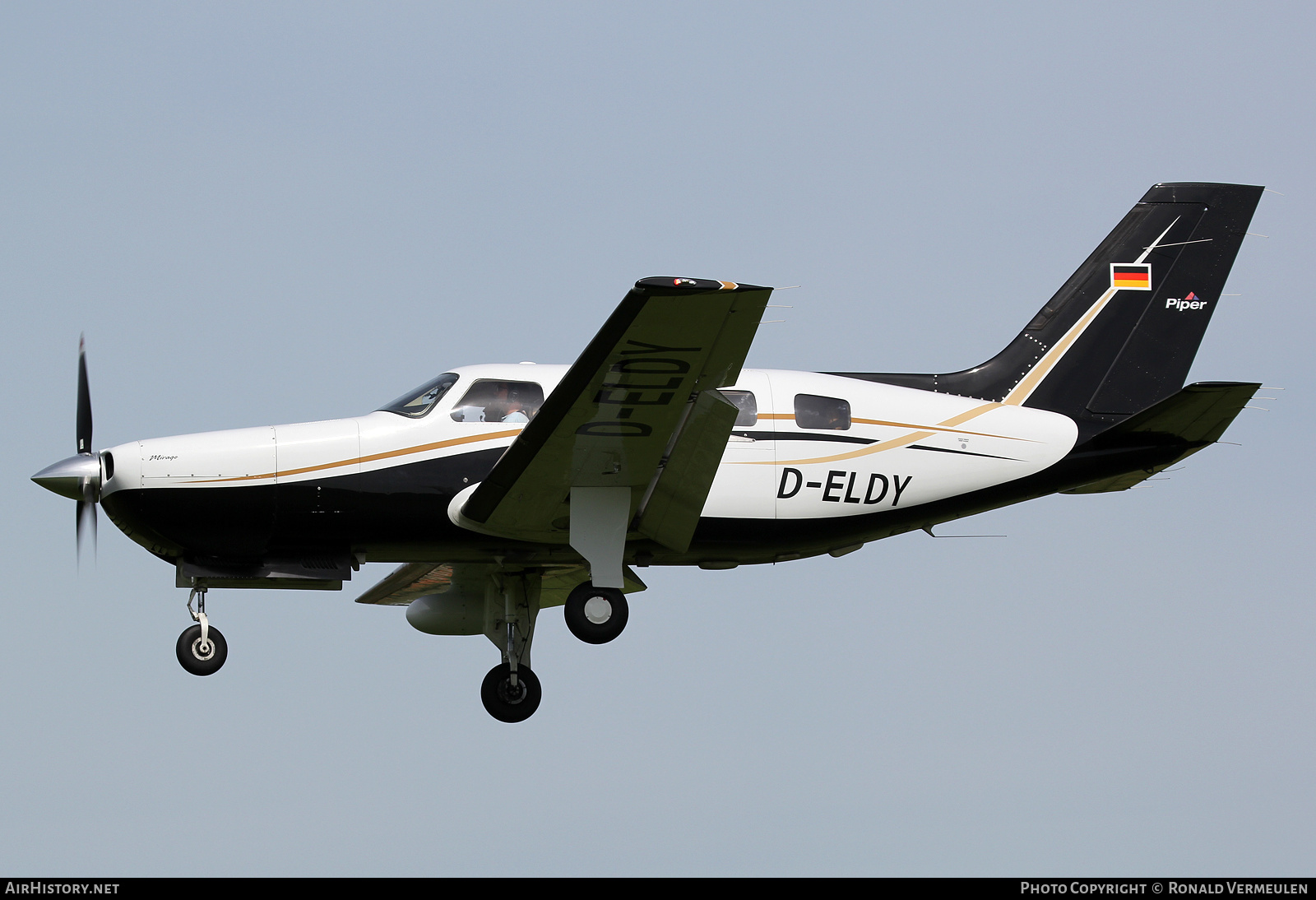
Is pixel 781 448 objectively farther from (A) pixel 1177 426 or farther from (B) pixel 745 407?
(A) pixel 1177 426

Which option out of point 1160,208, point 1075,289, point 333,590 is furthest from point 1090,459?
point 333,590

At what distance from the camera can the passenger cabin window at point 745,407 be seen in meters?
17.0

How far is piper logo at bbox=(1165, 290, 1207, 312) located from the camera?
64.4 feet

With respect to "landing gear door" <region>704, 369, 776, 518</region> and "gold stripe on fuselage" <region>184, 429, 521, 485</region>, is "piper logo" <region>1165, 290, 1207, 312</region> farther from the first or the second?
"gold stripe on fuselage" <region>184, 429, 521, 485</region>

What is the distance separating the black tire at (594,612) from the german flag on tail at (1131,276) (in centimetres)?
782

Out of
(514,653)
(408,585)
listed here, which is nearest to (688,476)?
(514,653)

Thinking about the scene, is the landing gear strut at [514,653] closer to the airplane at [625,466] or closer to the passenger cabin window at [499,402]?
the airplane at [625,466]

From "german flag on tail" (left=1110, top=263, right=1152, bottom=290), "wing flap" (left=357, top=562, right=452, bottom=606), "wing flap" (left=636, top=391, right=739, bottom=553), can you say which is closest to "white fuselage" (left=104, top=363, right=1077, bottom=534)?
"wing flap" (left=636, top=391, right=739, bottom=553)

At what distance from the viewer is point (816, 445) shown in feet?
56.6

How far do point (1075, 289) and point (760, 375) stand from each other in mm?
4939

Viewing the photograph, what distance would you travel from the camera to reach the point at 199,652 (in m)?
16.3

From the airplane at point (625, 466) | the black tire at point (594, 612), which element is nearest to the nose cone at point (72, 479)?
the airplane at point (625, 466)

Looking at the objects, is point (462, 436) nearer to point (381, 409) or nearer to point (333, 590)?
point (381, 409)

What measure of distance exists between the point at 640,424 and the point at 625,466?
0.83 m
